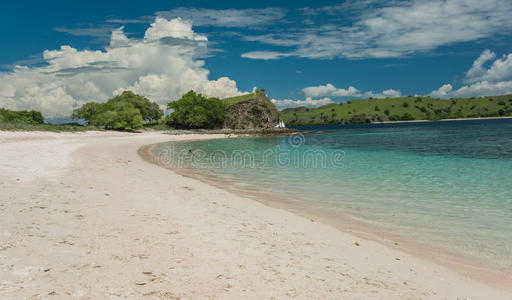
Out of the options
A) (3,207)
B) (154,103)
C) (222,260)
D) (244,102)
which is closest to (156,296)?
(222,260)

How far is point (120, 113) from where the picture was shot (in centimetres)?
7781

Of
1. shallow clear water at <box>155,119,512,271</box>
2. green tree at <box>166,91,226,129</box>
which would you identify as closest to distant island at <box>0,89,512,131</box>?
green tree at <box>166,91,226,129</box>

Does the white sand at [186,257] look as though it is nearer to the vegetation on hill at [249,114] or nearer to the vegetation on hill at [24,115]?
the vegetation on hill at [24,115]

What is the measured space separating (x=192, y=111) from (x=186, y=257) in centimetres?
11436

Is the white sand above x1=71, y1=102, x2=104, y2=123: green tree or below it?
below

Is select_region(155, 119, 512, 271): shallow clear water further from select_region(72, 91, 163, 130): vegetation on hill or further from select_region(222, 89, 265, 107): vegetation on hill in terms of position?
select_region(222, 89, 265, 107): vegetation on hill

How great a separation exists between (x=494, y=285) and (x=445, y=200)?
8126mm

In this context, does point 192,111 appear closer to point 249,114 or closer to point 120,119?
point 249,114

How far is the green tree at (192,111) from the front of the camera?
11562cm

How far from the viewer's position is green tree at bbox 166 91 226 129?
116m

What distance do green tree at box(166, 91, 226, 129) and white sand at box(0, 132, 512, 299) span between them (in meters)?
108

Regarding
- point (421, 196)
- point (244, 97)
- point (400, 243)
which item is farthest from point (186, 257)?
point (244, 97)

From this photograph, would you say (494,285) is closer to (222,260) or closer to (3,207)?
(222,260)

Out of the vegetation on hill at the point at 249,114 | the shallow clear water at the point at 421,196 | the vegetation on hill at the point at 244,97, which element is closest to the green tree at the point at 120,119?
the vegetation on hill at the point at 249,114
